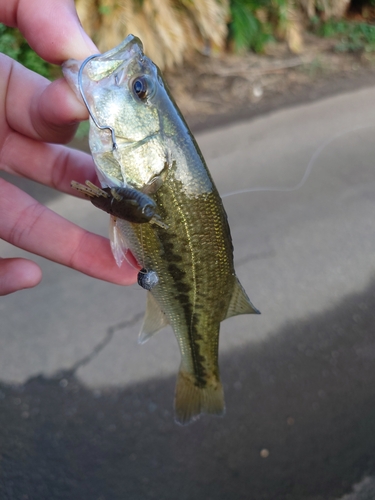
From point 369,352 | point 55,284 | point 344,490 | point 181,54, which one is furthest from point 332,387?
point 181,54

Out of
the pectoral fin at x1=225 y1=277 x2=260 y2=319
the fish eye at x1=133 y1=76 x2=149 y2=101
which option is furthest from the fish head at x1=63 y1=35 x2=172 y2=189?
the pectoral fin at x1=225 y1=277 x2=260 y2=319

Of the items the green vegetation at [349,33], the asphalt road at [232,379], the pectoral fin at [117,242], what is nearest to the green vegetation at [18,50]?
the asphalt road at [232,379]

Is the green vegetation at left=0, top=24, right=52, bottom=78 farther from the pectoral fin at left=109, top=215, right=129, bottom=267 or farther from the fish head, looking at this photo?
the pectoral fin at left=109, top=215, right=129, bottom=267

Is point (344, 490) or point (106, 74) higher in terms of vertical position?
point (106, 74)

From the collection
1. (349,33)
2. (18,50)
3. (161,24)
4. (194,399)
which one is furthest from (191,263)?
(349,33)

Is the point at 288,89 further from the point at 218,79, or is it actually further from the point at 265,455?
the point at 265,455

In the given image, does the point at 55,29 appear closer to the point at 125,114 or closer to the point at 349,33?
the point at 125,114
